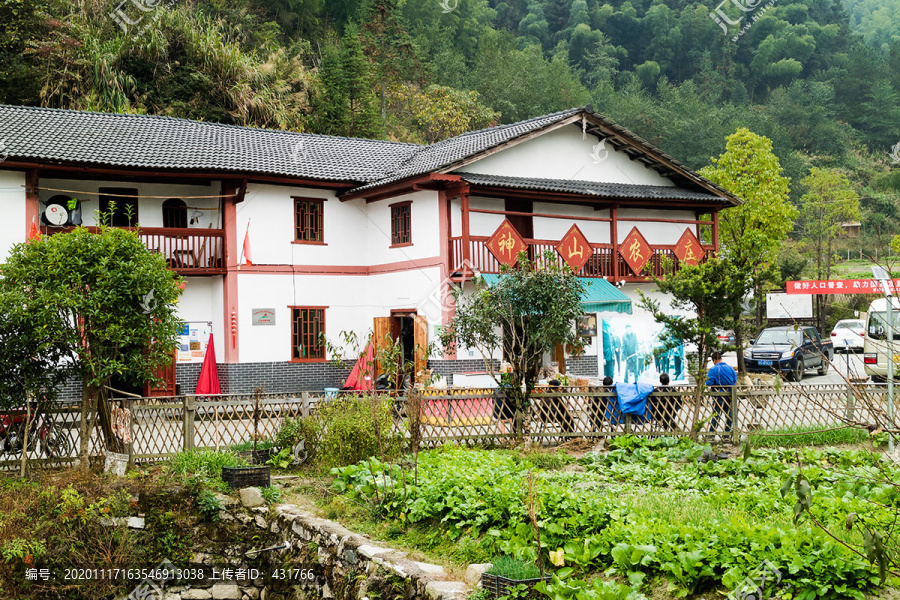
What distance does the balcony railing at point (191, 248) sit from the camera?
63.2 ft

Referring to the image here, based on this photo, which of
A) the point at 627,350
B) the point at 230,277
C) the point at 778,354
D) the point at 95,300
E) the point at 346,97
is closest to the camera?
the point at 95,300

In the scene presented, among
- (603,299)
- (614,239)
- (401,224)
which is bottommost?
(603,299)

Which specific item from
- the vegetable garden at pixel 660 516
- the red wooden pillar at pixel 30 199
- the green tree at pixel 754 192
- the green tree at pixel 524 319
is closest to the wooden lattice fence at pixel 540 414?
the green tree at pixel 524 319

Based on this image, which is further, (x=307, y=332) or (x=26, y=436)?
(x=307, y=332)

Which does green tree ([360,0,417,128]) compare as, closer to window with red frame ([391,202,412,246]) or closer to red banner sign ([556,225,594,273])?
window with red frame ([391,202,412,246])

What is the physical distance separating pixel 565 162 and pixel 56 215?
12.3 metres

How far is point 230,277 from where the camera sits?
19.7 m

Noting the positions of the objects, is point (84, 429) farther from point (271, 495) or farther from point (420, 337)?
point (420, 337)

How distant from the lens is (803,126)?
6181 cm

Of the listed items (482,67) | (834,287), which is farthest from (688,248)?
(482,67)

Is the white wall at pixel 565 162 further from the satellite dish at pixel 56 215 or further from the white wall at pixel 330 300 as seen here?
the satellite dish at pixel 56 215

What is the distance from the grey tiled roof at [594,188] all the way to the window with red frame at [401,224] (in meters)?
2.00

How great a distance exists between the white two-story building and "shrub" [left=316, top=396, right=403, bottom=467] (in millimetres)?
7261

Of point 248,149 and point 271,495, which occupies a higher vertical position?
point 248,149
